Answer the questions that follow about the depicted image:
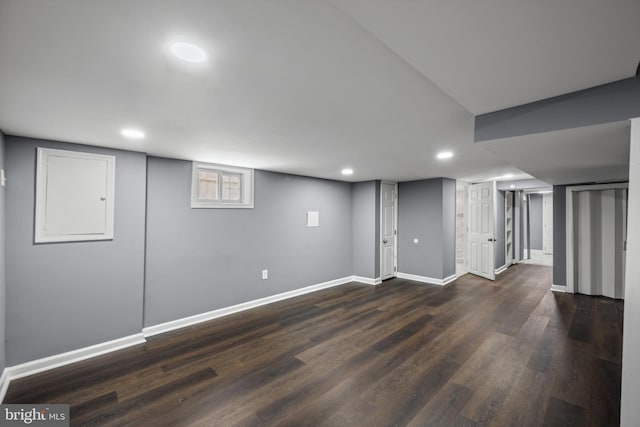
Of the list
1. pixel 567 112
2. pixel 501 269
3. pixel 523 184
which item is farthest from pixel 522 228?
pixel 567 112

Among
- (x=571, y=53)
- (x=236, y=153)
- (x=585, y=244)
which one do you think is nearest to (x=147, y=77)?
(x=236, y=153)

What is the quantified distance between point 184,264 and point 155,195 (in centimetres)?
97

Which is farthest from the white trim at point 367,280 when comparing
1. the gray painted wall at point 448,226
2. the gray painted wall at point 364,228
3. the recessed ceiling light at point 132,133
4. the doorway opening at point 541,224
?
the doorway opening at point 541,224

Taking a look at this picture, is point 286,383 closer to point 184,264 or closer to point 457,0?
point 184,264

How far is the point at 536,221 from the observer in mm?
9500

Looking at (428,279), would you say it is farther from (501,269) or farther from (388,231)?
(501,269)

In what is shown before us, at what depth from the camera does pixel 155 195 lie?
3.37 metres

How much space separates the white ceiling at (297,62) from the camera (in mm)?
947

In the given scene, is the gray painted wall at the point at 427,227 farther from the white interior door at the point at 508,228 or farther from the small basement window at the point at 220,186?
the small basement window at the point at 220,186

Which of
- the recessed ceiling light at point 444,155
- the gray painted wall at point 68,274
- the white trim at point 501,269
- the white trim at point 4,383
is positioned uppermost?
the recessed ceiling light at point 444,155

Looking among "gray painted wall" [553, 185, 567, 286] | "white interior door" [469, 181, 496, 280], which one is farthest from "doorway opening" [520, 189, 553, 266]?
"gray painted wall" [553, 185, 567, 286]

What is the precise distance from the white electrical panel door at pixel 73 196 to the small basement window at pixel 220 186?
0.98 metres

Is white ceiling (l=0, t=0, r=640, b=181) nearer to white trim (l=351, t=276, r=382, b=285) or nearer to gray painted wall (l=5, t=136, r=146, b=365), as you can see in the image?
gray painted wall (l=5, t=136, r=146, b=365)

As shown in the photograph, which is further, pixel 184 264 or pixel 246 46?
pixel 184 264
